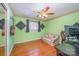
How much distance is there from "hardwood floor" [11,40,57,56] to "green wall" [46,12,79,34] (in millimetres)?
198

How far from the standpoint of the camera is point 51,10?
40.3 inches

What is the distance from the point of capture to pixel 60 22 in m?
1.03

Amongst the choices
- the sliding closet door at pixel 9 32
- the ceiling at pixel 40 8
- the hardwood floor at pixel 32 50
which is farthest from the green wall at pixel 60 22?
the sliding closet door at pixel 9 32

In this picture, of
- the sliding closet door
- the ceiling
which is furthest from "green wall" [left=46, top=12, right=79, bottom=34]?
the sliding closet door

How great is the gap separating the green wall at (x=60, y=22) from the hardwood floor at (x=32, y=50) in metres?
0.20

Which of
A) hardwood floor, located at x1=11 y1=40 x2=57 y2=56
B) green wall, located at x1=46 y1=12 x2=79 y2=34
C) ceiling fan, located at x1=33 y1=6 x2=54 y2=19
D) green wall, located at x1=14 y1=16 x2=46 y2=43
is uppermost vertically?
ceiling fan, located at x1=33 y1=6 x2=54 y2=19

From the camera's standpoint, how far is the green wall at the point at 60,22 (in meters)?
0.97

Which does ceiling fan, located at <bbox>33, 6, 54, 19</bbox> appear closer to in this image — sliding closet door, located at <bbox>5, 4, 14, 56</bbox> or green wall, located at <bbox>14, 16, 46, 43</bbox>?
green wall, located at <bbox>14, 16, 46, 43</bbox>

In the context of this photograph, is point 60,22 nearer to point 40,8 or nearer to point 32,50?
point 40,8

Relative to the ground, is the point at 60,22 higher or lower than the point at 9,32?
higher

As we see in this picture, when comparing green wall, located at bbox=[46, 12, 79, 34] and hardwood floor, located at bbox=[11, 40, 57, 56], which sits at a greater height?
green wall, located at bbox=[46, 12, 79, 34]

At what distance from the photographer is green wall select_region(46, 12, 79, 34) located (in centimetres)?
97

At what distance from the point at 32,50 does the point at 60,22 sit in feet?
1.48

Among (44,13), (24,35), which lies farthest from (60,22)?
(24,35)
